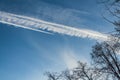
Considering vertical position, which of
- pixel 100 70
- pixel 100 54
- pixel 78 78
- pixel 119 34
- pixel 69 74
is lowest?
pixel 119 34

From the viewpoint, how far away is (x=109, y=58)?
2902 cm

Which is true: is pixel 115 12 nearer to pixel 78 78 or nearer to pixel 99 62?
pixel 99 62

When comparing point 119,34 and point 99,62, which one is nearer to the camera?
point 119,34

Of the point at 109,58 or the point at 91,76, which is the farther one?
the point at 91,76

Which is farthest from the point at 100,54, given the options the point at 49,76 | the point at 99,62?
the point at 49,76

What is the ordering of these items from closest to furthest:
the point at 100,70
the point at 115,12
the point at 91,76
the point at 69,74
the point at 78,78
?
the point at 115,12
the point at 100,70
the point at 91,76
the point at 78,78
the point at 69,74

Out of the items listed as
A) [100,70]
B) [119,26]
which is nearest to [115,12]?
[119,26]

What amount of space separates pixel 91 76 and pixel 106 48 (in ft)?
29.2

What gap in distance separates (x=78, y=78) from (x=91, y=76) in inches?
132

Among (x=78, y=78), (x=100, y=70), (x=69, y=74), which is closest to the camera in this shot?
(x=100, y=70)

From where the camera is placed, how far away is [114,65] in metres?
28.7

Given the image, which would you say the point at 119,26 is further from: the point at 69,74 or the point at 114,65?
the point at 69,74

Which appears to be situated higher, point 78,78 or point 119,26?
point 78,78

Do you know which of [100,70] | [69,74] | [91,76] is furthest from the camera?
[69,74]
